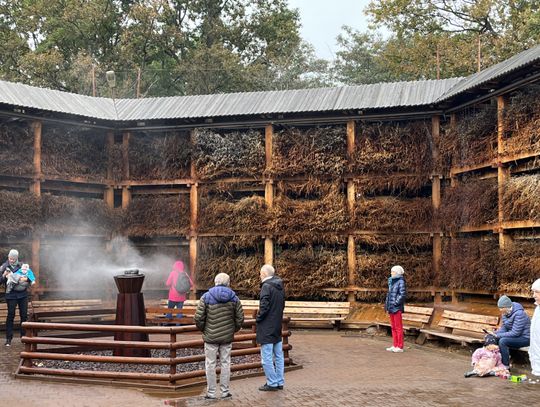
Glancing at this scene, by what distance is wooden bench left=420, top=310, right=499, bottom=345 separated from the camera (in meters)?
12.8

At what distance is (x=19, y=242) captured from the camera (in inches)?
733

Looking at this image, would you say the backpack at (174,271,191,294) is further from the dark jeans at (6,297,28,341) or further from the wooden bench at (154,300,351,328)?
the dark jeans at (6,297,28,341)

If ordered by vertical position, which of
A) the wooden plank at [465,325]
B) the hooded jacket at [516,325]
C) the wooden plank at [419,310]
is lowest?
the wooden plank at [465,325]


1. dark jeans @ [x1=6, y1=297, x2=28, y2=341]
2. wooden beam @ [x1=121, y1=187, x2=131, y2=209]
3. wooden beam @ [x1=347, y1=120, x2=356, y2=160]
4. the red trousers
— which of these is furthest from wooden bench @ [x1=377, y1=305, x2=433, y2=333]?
wooden beam @ [x1=121, y1=187, x2=131, y2=209]

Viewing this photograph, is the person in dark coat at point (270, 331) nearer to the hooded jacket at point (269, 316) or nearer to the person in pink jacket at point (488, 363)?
the hooded jacket at point (269, 316)

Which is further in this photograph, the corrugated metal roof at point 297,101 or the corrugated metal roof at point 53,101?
the corrugated metal roof at point 297,101

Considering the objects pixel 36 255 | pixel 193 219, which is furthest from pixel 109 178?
pixel 36 255

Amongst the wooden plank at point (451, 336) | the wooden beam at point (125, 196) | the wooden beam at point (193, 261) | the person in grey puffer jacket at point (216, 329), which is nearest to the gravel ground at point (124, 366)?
the person in grey puffer jacket at point (216, 329)

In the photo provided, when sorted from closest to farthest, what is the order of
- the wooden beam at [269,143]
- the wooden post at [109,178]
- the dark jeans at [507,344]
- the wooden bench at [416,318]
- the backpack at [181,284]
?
1. the dark jeans at [507,344]
2. the wooden bench at [416,318]
3. the backpack at [181,284]
4. the wooden beam at [269,143]
5. the wooden post at [109,178]

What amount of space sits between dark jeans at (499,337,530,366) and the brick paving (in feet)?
1.83

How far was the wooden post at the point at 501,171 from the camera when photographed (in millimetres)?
15406

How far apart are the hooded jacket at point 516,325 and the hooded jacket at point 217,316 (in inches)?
180

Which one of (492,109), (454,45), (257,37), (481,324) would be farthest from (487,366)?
(257,37)

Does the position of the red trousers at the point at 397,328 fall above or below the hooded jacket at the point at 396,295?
below
